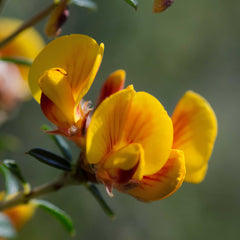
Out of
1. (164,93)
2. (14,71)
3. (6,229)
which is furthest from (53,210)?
(164,93)

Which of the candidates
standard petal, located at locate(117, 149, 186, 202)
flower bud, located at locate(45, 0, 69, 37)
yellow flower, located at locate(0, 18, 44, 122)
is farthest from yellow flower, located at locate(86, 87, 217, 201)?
yellow flower, located at locate(0, 18, 44, 122)

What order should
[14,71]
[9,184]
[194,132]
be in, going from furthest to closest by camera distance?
[14,71], [9,184], [194,132]

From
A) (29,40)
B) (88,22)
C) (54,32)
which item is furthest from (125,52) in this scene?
(54,32)

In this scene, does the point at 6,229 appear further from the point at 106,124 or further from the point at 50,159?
the point at 106,124

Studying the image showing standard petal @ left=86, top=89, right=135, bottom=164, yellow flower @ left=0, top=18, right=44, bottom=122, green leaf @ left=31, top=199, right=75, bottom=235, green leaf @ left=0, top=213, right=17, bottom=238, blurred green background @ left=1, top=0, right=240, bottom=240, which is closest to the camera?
standard petal @ left=86, top=89, right=135, bottom=164

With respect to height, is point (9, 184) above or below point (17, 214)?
above

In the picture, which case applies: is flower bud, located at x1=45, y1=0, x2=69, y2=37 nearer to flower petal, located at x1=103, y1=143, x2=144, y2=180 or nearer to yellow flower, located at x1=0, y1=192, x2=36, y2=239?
flower petal, located at x1=103, y1=143, x2=144, y2=180

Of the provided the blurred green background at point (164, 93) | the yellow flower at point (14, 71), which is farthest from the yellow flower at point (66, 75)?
the blurred green background at point (164, 93)
